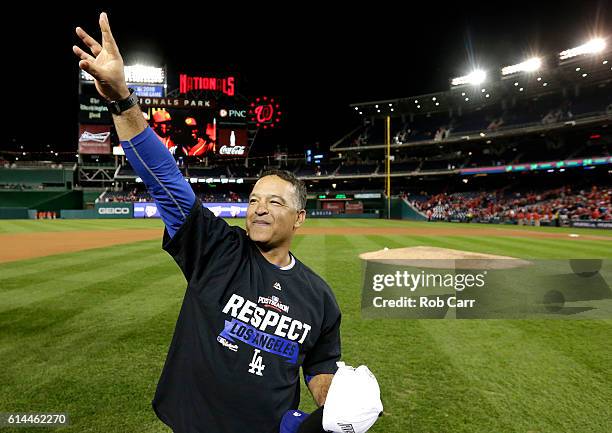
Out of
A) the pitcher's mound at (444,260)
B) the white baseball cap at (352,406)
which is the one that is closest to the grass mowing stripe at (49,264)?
the pitcher's mound at (444,260)

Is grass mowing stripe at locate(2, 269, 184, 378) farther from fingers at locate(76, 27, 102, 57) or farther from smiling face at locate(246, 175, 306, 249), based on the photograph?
fingers at locate(76, 27, 102, 57)

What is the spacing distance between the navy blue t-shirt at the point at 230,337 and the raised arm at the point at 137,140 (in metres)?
0.09

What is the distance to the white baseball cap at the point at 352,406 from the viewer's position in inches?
58.0

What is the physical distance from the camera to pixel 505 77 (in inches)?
1677

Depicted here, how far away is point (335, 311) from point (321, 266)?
931 centimetres

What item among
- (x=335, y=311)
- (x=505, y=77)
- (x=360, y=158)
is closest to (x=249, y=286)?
(x=335, y=311)

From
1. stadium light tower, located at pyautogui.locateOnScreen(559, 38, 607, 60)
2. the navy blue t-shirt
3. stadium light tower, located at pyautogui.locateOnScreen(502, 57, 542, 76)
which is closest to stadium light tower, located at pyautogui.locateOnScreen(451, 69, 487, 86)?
stadium light tower, located at pyautogui.locateOnScreen(502, 57, 542, 76)

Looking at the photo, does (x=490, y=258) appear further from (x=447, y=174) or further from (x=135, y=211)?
(x=135, y=211)

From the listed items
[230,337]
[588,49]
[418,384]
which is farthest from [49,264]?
[588,49]

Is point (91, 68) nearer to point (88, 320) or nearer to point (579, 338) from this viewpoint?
point (88, 320)

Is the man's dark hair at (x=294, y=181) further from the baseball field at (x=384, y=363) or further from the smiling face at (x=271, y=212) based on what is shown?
the baseball field at (x=384, y=363)

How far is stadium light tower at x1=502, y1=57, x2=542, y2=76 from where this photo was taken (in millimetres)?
40250

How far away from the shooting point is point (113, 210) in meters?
49.4

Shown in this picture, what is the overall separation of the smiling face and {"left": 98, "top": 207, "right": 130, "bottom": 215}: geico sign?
174 ft
